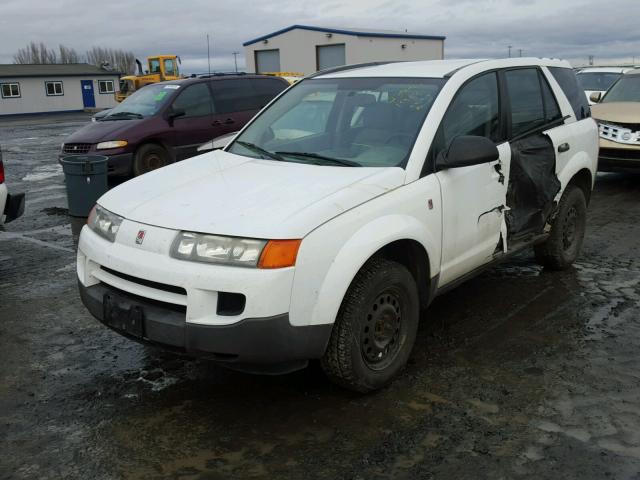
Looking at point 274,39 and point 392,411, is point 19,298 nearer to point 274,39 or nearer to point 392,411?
point 392,411

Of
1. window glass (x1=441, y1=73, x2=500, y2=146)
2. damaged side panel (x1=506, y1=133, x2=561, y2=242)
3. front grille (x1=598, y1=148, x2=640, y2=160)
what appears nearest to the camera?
window glass (x1=441, y1=73, x2=500, y2=146)

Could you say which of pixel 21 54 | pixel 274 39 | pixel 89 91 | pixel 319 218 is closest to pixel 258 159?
pixel 319 218

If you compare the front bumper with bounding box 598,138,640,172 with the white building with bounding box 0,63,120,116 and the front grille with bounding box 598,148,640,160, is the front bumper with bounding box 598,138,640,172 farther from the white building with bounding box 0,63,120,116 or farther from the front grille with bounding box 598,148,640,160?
the white building with bounding box 0,63,120,116

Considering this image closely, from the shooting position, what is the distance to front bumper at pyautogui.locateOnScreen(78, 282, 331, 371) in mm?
3137

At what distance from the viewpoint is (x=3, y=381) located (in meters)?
4.04

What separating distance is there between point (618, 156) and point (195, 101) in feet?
23.0

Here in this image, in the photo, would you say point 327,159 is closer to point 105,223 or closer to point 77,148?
point 105,223

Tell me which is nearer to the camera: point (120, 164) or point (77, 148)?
point (120, 164)

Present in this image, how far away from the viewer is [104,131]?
10898 millimetres

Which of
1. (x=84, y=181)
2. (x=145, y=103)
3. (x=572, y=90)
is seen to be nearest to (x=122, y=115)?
(x=145, y=103)

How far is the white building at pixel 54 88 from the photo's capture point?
148 ft

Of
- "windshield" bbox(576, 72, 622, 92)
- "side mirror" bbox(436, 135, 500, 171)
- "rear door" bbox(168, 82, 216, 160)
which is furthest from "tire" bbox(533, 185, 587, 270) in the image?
"windshield" bbox(576, 72, 622, 92)

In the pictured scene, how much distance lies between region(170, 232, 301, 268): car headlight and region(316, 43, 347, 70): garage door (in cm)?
3787

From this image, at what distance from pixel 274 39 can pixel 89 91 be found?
623 inches
